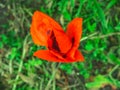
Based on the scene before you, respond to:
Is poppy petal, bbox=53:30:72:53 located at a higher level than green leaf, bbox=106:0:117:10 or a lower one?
lower

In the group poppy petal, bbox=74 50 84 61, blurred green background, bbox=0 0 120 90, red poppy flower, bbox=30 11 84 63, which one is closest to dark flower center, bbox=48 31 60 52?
red poppy flower, bbox=30 11 84 63

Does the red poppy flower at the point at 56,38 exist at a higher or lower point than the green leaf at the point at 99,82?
Result: higher

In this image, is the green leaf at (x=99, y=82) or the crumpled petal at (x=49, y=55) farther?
the green leaf at (x=99, y=82)

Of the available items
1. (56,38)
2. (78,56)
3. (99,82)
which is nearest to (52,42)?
(56,38)

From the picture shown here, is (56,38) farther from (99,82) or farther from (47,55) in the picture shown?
(99,82)

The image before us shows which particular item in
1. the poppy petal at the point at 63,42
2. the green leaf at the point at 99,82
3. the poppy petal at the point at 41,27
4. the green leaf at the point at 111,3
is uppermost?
the green leaf at the point at 111,3

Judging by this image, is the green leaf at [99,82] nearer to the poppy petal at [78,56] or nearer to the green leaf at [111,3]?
the poppy petal at [78,56]

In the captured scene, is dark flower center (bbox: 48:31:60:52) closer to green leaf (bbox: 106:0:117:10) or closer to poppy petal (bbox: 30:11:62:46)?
poppy petal (bbox: 30:11:62:46)

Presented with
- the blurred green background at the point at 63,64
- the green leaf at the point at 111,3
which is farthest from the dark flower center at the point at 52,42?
the green leaf at the point at 111,3

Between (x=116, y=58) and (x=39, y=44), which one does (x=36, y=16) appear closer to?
(x=39, y=44)
